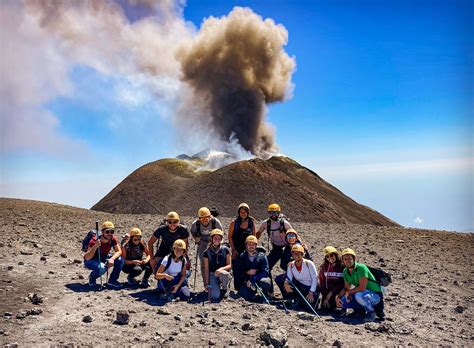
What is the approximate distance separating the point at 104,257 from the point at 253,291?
3.92 meters

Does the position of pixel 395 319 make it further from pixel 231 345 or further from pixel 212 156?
pixel 212 156

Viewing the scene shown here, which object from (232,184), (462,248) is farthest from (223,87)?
(462,248)

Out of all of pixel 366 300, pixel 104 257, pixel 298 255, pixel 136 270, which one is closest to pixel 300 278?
pixel 298 255

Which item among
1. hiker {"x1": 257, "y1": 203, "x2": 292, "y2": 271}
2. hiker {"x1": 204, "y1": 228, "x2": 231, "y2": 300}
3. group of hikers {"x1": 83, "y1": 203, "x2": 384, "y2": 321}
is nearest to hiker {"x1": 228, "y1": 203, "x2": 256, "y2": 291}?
group of hikers {"x1": 83, "y1": 203, "x2": 384, "y2": 321}

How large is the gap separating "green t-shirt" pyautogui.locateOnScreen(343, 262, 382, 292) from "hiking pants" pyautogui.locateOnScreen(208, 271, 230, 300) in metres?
2.74

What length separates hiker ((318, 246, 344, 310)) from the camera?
949cm

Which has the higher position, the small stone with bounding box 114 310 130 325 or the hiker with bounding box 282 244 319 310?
the hiker with bounding box 282 244 319 310

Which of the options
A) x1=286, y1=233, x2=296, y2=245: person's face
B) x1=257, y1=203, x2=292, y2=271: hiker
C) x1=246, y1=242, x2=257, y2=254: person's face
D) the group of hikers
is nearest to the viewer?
the group of hikers

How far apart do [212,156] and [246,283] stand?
5819 cm

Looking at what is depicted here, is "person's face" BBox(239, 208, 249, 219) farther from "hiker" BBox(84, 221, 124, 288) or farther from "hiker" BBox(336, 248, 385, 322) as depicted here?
"hiker" BBox(84, 221, 124, 288)

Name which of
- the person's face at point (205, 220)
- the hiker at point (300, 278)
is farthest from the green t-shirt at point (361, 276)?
the person's face at point (205, 220)

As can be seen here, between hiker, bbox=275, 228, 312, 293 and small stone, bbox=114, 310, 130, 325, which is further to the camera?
hiker, bbox=275, 228, 312, 293

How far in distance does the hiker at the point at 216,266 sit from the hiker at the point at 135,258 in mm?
1800

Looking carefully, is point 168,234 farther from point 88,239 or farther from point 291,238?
point 291,238
